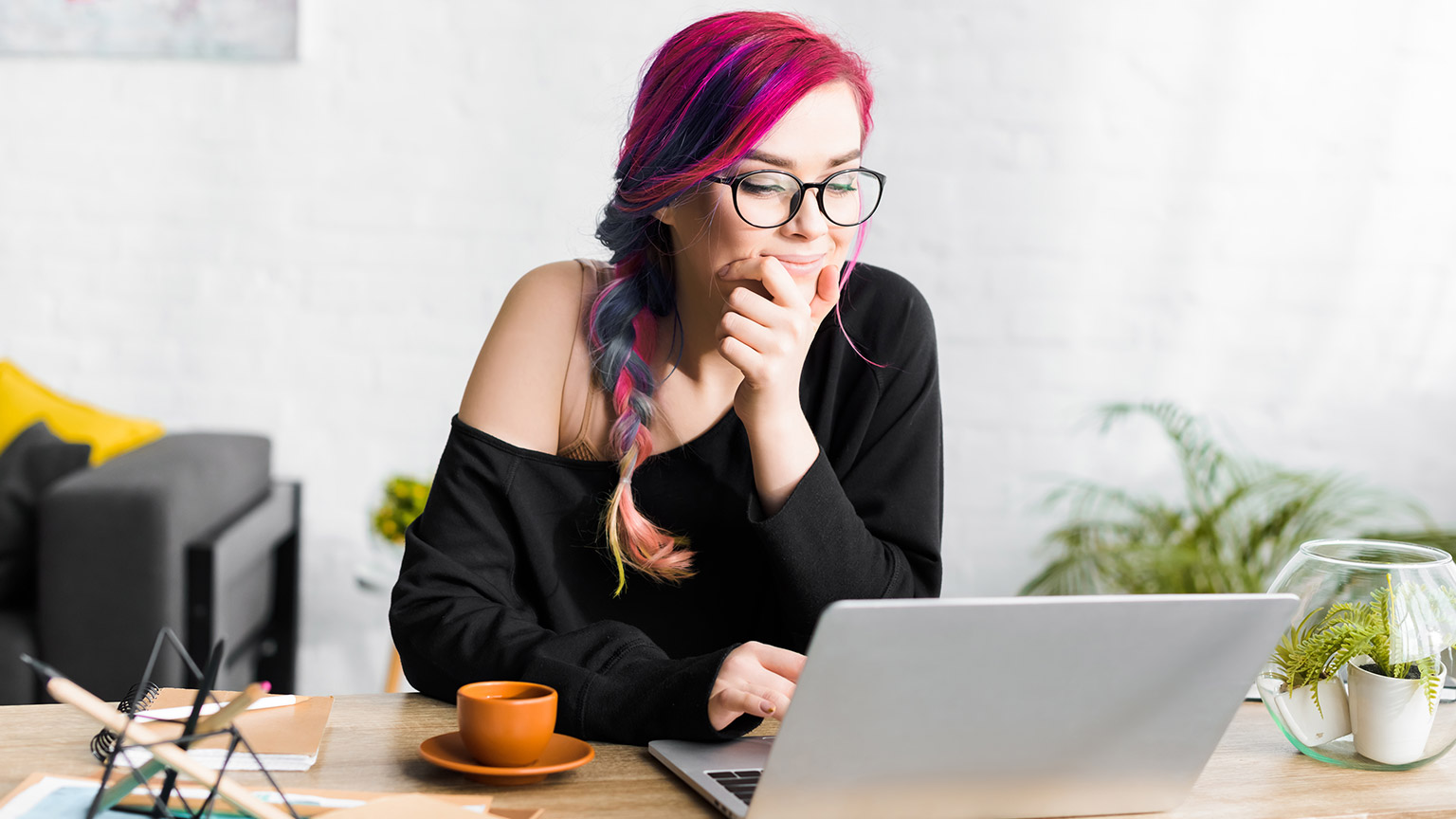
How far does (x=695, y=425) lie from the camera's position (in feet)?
4.22

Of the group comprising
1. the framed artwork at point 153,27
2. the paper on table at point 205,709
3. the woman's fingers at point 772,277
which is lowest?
the paper on table at point 205,709

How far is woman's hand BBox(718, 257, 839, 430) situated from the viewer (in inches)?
42.2

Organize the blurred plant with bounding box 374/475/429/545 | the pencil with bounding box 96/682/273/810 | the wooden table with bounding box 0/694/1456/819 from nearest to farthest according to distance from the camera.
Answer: the pencil with bounding box 96/682/273/810 → the wooden table with bounding box 0/694/1456/819 → the blurred plant with bounding box 374/475/429/545

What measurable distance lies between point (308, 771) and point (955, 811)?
0.43 metres

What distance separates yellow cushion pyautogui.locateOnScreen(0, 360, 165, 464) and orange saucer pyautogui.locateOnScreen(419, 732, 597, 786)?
6.41 feet

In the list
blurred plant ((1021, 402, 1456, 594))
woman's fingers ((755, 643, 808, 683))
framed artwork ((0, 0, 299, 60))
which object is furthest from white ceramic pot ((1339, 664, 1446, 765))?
framed artwork ((0, 0, 299, 60))

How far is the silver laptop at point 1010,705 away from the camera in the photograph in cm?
67

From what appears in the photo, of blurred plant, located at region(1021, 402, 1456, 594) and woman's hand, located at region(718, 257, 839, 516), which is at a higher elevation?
woman's hand, located at region(718, 257, 839, 516)

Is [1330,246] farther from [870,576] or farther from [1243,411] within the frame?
[870,576]

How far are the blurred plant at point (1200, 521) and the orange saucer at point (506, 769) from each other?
1849 mm

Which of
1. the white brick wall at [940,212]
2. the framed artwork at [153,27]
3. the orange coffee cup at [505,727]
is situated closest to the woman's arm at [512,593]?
the orange coffee cup at [505,727]

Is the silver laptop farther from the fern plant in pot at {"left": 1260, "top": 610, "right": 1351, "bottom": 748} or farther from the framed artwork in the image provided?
the framed artwork

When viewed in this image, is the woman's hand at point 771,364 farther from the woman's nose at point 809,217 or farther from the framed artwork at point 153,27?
the framed artwork at point 153,27

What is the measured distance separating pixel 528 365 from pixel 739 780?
1.80 ft
